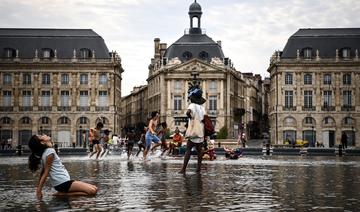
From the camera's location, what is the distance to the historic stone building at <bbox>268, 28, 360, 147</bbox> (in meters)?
90.4

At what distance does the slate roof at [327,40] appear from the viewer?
299 feet

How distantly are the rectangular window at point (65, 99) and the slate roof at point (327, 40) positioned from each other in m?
28.2

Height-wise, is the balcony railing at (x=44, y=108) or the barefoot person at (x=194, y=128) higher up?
the balcony railing at (x=44, y=108)

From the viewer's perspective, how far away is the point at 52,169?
11914mm

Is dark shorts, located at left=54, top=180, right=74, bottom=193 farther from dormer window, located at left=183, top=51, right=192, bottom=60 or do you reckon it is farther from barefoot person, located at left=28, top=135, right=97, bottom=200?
dormer window, located at left=183, top=51, right=192, bottom=60

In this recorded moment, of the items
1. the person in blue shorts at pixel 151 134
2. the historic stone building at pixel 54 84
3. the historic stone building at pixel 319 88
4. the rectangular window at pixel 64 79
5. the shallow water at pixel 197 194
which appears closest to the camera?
the shallow water at pixel 197 194

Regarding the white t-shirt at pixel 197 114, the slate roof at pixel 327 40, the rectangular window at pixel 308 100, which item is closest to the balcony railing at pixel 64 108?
the slate roof at pixel 327 40

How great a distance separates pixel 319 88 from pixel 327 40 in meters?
6.12

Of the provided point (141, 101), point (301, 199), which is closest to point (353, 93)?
point (141, 101)

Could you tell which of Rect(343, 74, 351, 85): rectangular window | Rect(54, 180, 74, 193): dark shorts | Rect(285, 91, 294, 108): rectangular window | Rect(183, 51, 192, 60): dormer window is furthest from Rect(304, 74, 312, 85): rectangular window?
Rect(54, 180, 74, 193): dark shorts

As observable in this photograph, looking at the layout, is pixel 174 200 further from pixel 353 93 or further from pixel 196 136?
pixel 353 93

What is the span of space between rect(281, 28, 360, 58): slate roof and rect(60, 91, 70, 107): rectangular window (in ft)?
92.5

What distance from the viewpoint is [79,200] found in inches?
442

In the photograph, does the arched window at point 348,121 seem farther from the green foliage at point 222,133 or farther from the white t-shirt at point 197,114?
the white t-shirt at point 197,114
